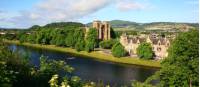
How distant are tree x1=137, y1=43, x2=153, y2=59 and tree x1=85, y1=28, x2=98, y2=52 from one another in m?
26.4

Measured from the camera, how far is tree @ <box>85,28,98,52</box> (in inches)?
4911

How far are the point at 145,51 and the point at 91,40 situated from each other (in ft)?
126

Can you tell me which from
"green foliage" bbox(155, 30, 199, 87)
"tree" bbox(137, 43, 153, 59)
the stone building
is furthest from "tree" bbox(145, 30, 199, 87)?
the stone building

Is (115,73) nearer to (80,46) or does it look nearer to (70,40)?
(80,46)

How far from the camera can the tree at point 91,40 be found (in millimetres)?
124744

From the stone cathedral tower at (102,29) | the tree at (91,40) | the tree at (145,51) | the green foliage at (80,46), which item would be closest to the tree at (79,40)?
the green foliage at (80,46)

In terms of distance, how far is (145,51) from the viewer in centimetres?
9988

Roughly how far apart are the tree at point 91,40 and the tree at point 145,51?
26436 millimetres

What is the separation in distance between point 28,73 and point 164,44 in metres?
87.3

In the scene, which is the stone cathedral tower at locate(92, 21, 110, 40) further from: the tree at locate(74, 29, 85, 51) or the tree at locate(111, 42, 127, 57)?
the tree at locate(111, 42, 127, 57)

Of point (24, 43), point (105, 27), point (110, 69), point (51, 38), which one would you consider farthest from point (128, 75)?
point (24, 43)

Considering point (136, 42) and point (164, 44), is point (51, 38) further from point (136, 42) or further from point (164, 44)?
point (164, 44)

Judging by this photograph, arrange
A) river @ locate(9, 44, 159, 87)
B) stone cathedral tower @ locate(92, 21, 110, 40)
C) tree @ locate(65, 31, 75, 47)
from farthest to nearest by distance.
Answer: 1. stone cathedral tower @ locate(92, 21, 110, 40)
2. tree @ locate(65, 31, 75, 47)
3. river @ locate(9, 44, 159, 87)

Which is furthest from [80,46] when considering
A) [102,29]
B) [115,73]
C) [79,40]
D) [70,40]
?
[115,73]
